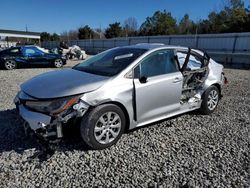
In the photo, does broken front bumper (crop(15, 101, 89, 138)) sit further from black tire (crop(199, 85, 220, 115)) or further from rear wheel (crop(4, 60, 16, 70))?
rear wheel (crop(4, 60, 16, 70))

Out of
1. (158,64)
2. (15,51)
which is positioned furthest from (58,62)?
(158,64)

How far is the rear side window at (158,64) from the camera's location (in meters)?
3.78

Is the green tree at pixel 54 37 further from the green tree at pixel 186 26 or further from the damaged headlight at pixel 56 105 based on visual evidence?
the damaged headlight at pixel 56 105

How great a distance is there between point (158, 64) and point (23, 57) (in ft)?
37.5

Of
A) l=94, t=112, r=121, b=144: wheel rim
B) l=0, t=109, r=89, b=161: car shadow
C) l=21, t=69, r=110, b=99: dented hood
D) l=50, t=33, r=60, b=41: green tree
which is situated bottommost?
l=0, t=109, r=89, b=161: car shadow

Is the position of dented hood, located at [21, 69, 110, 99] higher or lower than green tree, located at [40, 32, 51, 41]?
lower

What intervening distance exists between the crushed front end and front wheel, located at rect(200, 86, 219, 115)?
2799 millimetres

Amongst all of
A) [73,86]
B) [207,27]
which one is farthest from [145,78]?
[207,27]

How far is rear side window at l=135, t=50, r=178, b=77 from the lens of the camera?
3781mm

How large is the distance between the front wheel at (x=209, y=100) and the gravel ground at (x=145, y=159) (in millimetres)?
454

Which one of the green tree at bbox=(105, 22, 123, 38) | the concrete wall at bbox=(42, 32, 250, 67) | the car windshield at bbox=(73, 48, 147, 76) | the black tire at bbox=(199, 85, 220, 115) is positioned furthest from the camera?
the green tree at bbox=(105, 22, 123, 38)

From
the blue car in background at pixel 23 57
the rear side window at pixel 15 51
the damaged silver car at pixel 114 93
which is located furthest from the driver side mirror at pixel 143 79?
the rear side window at pixel 15 51

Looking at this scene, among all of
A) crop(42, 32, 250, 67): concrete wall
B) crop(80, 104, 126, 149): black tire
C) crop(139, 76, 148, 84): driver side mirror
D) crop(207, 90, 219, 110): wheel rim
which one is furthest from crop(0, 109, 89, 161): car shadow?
crop(42, 32, 250, 67): concrete wall

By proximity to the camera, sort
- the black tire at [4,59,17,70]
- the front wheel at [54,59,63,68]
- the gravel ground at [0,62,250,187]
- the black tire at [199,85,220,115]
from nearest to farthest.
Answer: the gravel ground at [0,62,250,187]
the black tire at [199,85,220,115]
the black tire at [4,59,17,70]
the front wheel at [54,59,63,68]
